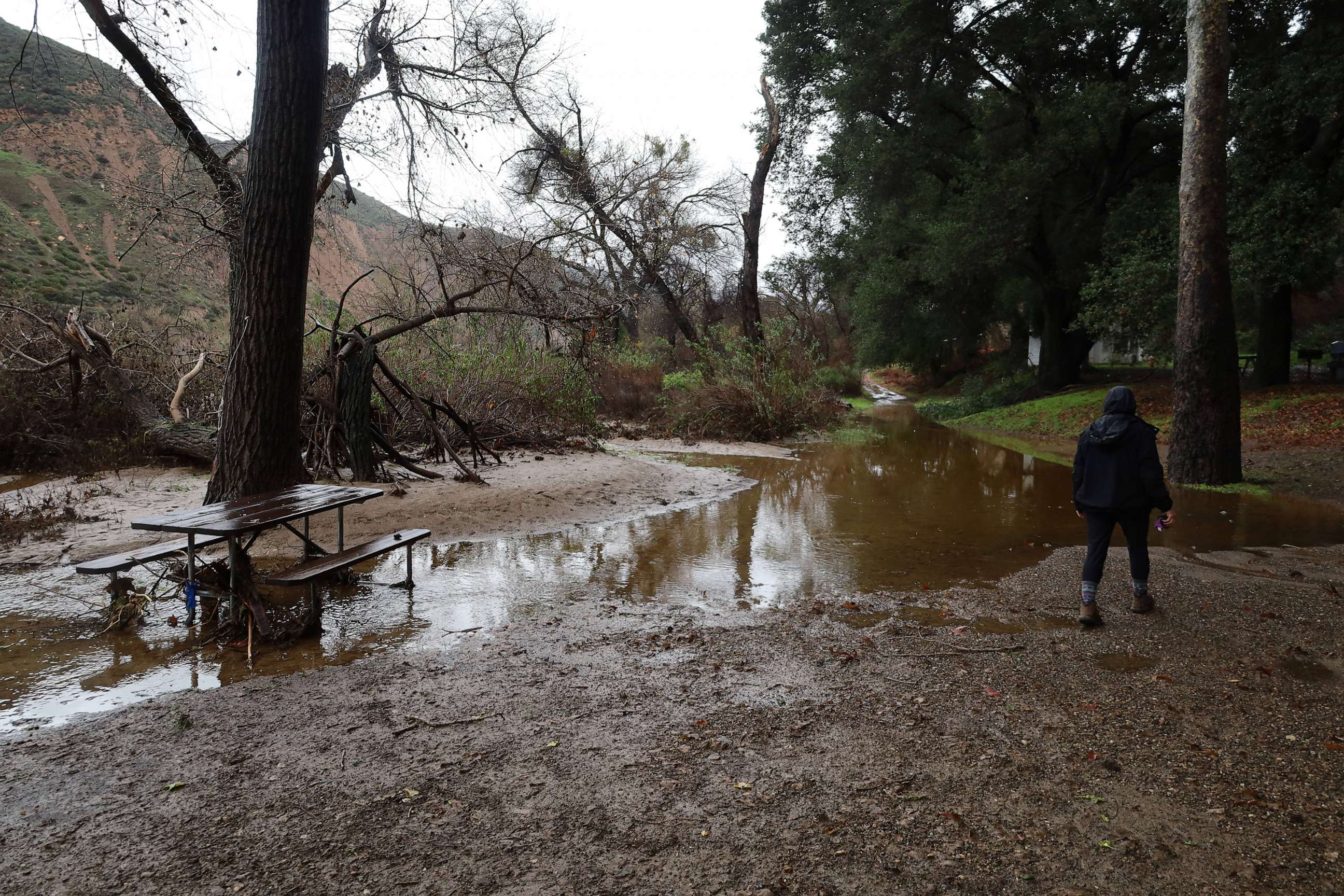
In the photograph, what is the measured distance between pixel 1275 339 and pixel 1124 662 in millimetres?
18037

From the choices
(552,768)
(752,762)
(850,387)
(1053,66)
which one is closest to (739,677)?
(752,762)

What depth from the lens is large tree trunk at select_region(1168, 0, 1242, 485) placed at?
10.4 meters

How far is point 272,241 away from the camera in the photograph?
6.98 meters

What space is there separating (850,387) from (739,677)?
1375 inches

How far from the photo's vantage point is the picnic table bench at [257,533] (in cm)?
450

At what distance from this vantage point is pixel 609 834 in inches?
109

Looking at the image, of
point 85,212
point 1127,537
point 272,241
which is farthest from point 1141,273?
point 85,212

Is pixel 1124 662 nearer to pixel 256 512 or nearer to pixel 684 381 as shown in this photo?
pixel 256 512

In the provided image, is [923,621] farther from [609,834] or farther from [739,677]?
[609,834]

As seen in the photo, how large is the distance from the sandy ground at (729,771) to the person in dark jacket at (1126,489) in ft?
1.54

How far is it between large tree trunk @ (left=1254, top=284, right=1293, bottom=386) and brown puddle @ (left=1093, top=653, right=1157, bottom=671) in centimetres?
1763

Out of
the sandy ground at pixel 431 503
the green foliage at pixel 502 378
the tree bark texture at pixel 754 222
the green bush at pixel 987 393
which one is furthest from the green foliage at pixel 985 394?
the sandy ground at pixel 431 503

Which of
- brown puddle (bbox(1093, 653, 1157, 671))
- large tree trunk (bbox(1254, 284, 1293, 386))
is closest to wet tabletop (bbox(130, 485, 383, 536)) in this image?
brown puddle (bbox(1093, 653, 1157, 671))

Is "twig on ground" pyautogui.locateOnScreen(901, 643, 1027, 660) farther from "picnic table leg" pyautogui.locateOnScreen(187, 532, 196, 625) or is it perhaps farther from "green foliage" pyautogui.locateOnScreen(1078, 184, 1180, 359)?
"green foliage" pyautogui.locateOnScreen(1078, 184, 1180, 359)
